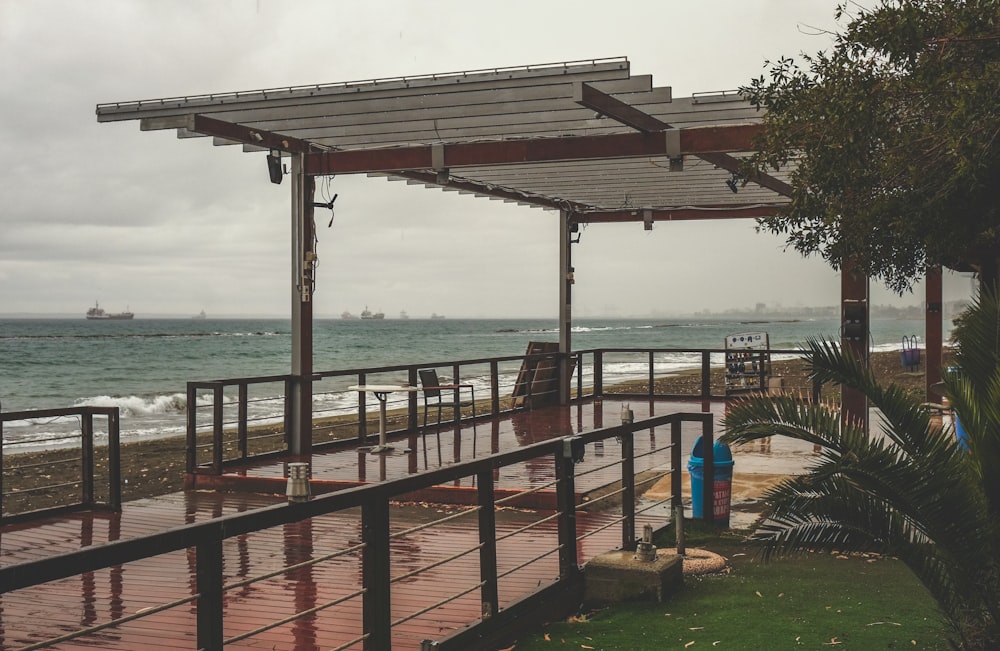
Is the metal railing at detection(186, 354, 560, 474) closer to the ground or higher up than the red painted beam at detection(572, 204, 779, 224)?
closer to the ground

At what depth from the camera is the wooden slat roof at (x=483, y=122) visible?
779cm

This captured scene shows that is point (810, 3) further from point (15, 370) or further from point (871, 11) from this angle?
point (15, 370)

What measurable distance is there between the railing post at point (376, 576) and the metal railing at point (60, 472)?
370 centimetres

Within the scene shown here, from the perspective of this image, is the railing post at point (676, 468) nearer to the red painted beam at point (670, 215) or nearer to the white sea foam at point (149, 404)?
the red painted beam at point (670, 215)

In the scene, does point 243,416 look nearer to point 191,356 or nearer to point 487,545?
point 487,545

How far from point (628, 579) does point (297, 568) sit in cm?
201

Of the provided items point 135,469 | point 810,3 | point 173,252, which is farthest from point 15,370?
point 810,3

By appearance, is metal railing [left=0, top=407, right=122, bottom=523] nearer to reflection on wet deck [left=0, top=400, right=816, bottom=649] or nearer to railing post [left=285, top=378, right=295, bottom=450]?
reflection on wet deck [left=0, top=400, right=816, bottom=649]

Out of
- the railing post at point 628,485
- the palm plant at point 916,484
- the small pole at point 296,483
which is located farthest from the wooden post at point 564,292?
the small pole at point 296,483

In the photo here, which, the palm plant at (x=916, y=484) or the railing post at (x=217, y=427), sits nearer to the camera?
the palm plant at (x=916, y=484)

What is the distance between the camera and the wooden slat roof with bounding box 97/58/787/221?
779 centimetres

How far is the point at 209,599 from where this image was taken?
2.93 metres

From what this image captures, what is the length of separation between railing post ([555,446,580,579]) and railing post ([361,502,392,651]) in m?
1.45

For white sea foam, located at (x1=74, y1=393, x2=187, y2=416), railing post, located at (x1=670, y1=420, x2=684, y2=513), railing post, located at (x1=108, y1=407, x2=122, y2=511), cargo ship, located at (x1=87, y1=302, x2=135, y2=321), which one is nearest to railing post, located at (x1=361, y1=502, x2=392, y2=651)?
railing post, located at (x1=670, y1=420, x2=684, y2=513)
